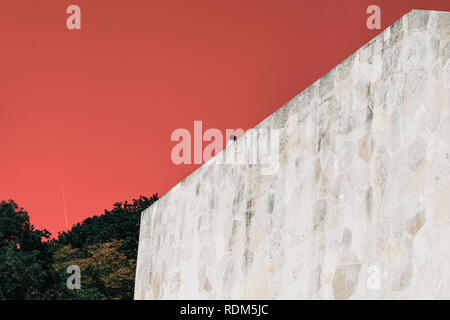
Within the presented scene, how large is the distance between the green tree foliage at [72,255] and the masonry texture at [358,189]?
2205 cm

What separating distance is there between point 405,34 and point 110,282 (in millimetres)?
27017

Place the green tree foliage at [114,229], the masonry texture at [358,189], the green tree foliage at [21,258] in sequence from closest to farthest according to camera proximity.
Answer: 1. the masonry texture at [358,189]
2. the green tree foliage at [21,258]
3. the green tree foliage at [114,229]

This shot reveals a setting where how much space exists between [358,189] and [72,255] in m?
29.3

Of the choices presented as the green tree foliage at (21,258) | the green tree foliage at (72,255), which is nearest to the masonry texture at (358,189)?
the green tree foliage at (72,255)

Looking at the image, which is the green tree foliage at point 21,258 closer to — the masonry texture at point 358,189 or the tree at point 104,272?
the tree at point 104,272

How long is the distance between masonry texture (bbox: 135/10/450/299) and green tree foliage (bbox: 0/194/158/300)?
22.1 m

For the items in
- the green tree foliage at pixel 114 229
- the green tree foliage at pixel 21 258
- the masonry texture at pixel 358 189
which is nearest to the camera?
the masonry texture at pixel 358 189

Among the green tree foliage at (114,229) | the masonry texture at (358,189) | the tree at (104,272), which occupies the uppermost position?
the green tree foliage at (114,229)

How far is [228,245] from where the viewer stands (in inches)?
387

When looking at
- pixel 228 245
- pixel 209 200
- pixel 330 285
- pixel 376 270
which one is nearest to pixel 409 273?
pixel 376 270

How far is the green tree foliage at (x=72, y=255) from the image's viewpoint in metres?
30.8

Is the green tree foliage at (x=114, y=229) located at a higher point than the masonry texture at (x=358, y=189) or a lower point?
higher

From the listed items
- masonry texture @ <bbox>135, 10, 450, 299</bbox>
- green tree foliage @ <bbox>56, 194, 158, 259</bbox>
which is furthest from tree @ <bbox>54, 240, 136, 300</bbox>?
masonry texture @ <bbox>135, 10, 450, 299</bbox>

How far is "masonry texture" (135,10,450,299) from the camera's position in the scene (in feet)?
18.5
